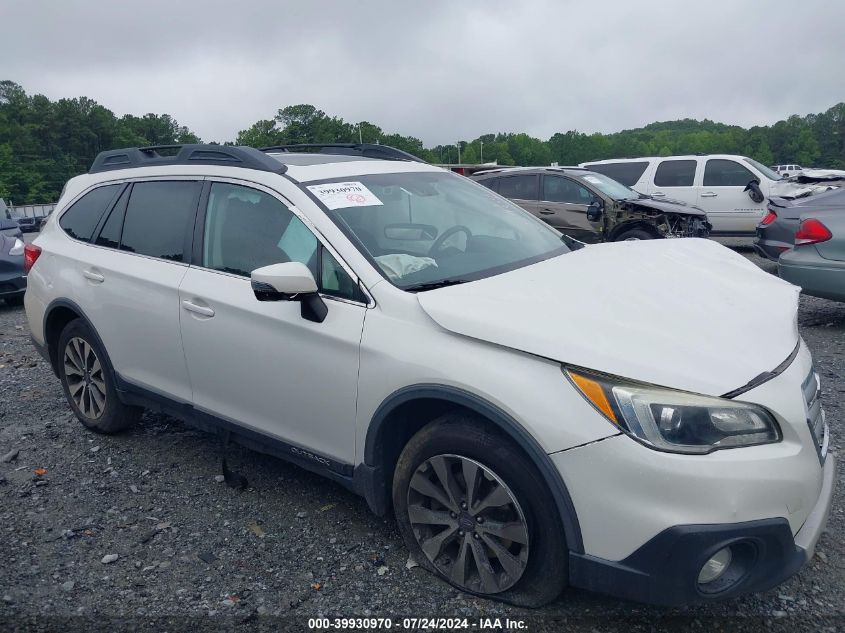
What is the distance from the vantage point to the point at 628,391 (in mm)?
2293

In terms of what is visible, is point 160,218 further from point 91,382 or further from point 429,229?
point 429,229

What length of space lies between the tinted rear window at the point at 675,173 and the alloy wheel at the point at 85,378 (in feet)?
38.6

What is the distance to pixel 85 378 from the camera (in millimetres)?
4566

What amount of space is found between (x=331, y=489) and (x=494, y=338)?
1.69 meters

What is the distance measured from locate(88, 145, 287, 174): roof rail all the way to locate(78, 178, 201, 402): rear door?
0.14 meters

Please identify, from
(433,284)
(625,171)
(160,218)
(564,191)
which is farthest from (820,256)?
(625,171)

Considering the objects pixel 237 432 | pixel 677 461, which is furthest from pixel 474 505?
pixel 237 432

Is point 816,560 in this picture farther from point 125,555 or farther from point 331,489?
point 125,555

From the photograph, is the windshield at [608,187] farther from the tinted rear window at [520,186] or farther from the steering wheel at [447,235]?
the steering wheel at [447,235]

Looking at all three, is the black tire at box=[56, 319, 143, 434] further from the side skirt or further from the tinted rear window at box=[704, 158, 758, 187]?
the tinted rear window at box=[704, 158, 758, 187]

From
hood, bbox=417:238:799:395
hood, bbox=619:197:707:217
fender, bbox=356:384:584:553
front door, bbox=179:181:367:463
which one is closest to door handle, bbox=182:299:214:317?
front door, bbox=179:181:367:463

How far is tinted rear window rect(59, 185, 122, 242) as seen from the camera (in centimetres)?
442

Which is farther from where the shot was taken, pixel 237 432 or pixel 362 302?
pixel 237 432

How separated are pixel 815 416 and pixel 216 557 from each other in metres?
2.52
